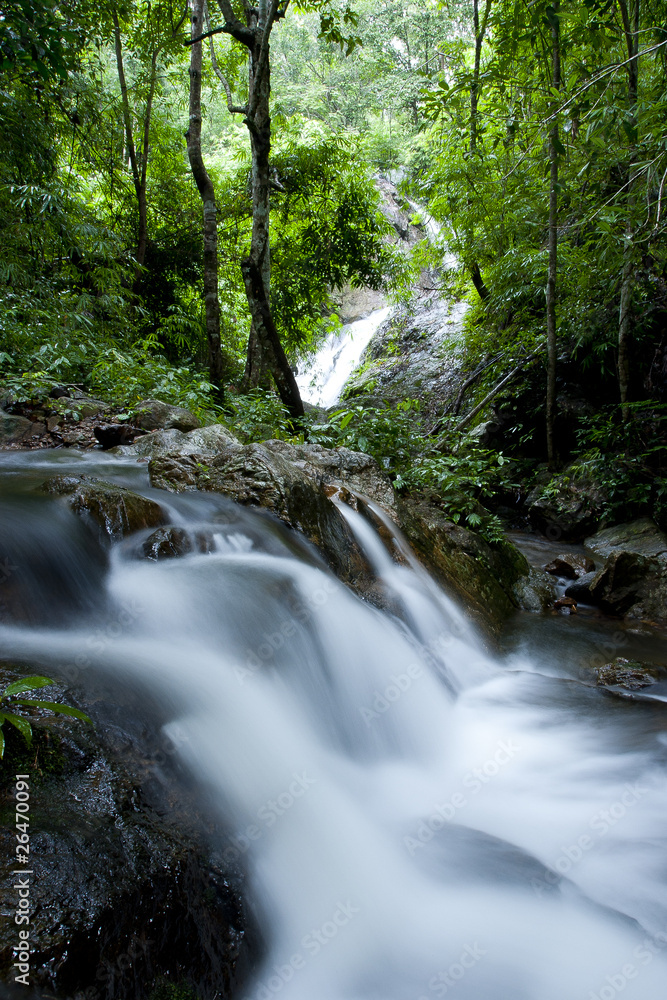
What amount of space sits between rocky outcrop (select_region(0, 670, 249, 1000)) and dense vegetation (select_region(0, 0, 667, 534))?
12.7 ft

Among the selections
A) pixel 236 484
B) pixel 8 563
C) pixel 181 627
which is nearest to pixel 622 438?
pixel 236 484

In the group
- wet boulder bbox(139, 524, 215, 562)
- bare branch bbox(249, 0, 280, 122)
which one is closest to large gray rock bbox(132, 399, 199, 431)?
wet boulder bbox(139, 524, 215, 562)

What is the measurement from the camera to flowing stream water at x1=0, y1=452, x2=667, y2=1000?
196cm

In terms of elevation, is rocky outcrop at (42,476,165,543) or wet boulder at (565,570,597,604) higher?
rocky outcrop at (42,476,165,543)

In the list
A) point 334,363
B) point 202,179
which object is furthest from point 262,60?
point 334,363

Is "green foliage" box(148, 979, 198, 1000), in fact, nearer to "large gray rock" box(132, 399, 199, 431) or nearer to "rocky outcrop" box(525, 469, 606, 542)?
"large gray rock" box(132, 399, 199, 431)

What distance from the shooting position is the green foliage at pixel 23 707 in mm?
1440

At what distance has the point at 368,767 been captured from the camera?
2.89 meters

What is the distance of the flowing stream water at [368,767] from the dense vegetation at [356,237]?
106 inches

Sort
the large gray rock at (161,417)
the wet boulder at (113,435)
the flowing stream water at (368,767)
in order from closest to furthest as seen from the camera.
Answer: the flowing stream water at (368,767), the wet boulder at (113,435), the large gray rock at (161,417)

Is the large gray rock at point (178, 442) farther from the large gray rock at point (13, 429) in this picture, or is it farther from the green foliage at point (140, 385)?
the green foliage at point (140, 385)

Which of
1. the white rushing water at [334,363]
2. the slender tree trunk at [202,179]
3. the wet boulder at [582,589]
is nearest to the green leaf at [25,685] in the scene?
the wet boulder at [582,589]

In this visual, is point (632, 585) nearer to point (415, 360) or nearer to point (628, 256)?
point (628, 256)

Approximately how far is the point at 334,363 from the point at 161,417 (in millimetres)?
12009
